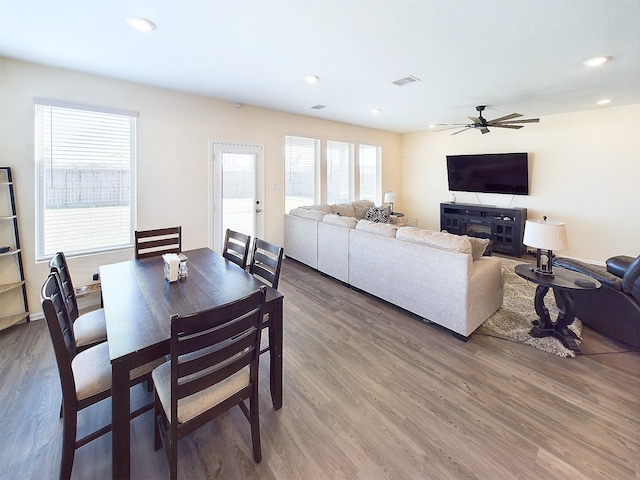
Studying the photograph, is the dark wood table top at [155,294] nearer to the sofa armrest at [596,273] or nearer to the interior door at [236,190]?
the interior door at [236,190]

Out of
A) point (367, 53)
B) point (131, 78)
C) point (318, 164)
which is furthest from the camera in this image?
point (318, 164)

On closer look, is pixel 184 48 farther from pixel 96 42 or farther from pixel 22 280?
pixel 22 280

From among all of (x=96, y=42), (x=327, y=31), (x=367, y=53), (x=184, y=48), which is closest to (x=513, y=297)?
(x=367, y=53)

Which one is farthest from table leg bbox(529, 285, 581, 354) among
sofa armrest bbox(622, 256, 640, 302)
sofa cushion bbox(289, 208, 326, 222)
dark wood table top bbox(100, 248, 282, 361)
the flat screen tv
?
the flat screen tv

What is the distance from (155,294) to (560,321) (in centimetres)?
344

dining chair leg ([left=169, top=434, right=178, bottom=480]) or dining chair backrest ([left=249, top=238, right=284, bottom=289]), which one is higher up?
dining chair backrest ([left=249, top=238, right=284, bottom=289])

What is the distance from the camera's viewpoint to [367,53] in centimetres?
282

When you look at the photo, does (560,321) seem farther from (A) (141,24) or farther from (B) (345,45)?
(A) (141,24)

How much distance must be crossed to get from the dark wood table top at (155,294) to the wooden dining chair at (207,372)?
22 cm

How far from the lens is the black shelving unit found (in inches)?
115

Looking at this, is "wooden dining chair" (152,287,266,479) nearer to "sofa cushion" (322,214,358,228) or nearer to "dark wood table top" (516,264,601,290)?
"dark wood table top" (516,264,601,290)

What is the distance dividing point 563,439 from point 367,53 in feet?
10.8

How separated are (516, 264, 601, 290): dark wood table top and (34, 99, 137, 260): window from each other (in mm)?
4534

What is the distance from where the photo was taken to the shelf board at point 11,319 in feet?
9.28
